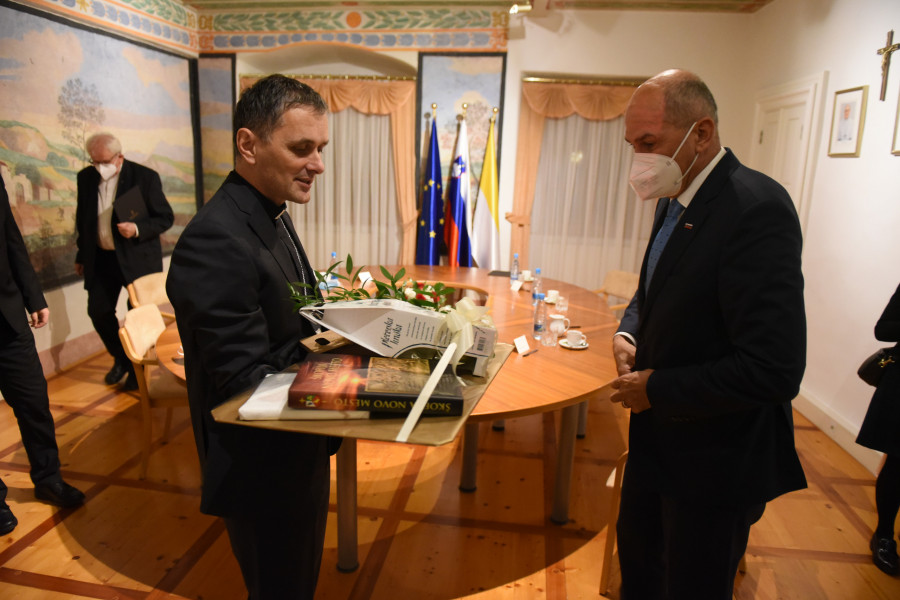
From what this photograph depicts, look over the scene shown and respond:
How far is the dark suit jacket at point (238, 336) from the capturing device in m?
1.18

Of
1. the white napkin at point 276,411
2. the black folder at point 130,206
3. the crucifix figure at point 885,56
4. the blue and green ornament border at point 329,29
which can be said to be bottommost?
the white napkin at point 276,411

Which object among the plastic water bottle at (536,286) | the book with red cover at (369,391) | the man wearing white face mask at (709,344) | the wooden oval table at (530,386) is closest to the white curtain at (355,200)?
the plastic water bottle at (536,286)

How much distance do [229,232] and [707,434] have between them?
3.90ft

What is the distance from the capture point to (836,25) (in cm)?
375

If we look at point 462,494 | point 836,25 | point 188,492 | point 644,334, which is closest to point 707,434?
point 644,334

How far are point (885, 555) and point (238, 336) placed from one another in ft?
9.19

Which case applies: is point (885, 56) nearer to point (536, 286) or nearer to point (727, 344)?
point (536, 286)

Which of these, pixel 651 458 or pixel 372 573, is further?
pixel 372 573

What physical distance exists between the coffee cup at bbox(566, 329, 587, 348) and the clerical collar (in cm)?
172

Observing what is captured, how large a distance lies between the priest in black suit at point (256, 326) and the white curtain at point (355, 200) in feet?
15.0

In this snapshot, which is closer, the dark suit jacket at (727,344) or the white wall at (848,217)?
the dark suit jacket at (727,344)

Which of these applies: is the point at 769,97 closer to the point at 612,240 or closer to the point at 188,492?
the point at 612,240

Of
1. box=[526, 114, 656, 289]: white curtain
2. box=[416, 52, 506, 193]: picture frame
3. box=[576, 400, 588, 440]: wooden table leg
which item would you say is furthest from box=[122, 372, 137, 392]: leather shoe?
box=[526, 114, 656, 289]: white curtain

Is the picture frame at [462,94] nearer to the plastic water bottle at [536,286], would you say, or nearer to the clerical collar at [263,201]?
the plastic water bottle at [536,286]
